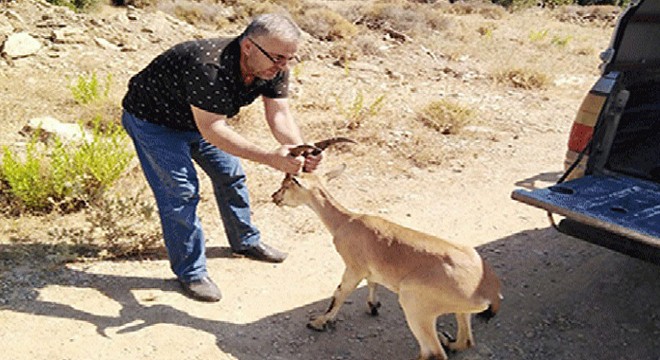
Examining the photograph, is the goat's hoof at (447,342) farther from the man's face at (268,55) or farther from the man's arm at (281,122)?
the man's face at (268,55)

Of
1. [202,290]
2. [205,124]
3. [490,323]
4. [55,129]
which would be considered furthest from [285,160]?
[55,129]

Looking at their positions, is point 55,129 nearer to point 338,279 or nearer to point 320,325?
point 338,279

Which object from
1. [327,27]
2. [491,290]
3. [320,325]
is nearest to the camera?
[491,290]

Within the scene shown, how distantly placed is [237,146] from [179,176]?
654 mm

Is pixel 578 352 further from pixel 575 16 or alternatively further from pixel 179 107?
pixel 575 16

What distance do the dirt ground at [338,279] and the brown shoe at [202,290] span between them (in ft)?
0.19

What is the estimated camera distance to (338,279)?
4758mm

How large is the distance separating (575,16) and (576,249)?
19344 mm

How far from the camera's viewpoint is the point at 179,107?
4027mm

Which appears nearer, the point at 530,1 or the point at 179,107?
the point at 179,107

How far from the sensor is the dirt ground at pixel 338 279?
3.94 metres

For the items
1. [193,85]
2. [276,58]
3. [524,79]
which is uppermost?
[276,58]

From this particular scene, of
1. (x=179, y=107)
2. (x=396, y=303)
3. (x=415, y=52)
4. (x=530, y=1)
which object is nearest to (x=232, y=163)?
(x=179, y=107)

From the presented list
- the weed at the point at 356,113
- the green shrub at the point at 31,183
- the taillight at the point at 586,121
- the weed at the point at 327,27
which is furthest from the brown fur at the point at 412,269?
the weed at the point at 327,27
